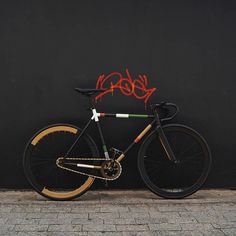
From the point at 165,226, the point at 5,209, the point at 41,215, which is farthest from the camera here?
the point at 5,209

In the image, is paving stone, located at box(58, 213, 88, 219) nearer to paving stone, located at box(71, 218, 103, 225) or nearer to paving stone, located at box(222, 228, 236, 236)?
paving stone, located at box(71, 218, 103, 225)

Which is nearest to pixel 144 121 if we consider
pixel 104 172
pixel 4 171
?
pixel 104 172

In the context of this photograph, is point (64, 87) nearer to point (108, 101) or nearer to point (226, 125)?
point (108, 101)

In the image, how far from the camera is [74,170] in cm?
531

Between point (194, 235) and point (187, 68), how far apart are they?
234cm

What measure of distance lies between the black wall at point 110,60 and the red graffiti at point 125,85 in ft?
0.25

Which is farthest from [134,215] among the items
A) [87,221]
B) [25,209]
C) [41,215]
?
[25,209]

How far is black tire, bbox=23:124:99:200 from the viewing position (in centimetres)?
516

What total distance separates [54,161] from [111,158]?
0.80 meters

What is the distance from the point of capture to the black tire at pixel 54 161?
5.16 m

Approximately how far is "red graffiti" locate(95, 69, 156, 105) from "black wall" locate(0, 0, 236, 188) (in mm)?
77

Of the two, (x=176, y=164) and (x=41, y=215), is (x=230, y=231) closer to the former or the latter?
(x=176, y=164)

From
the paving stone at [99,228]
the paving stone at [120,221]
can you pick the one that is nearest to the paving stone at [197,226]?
the paving stone at [120,221]

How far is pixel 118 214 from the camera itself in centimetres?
468
